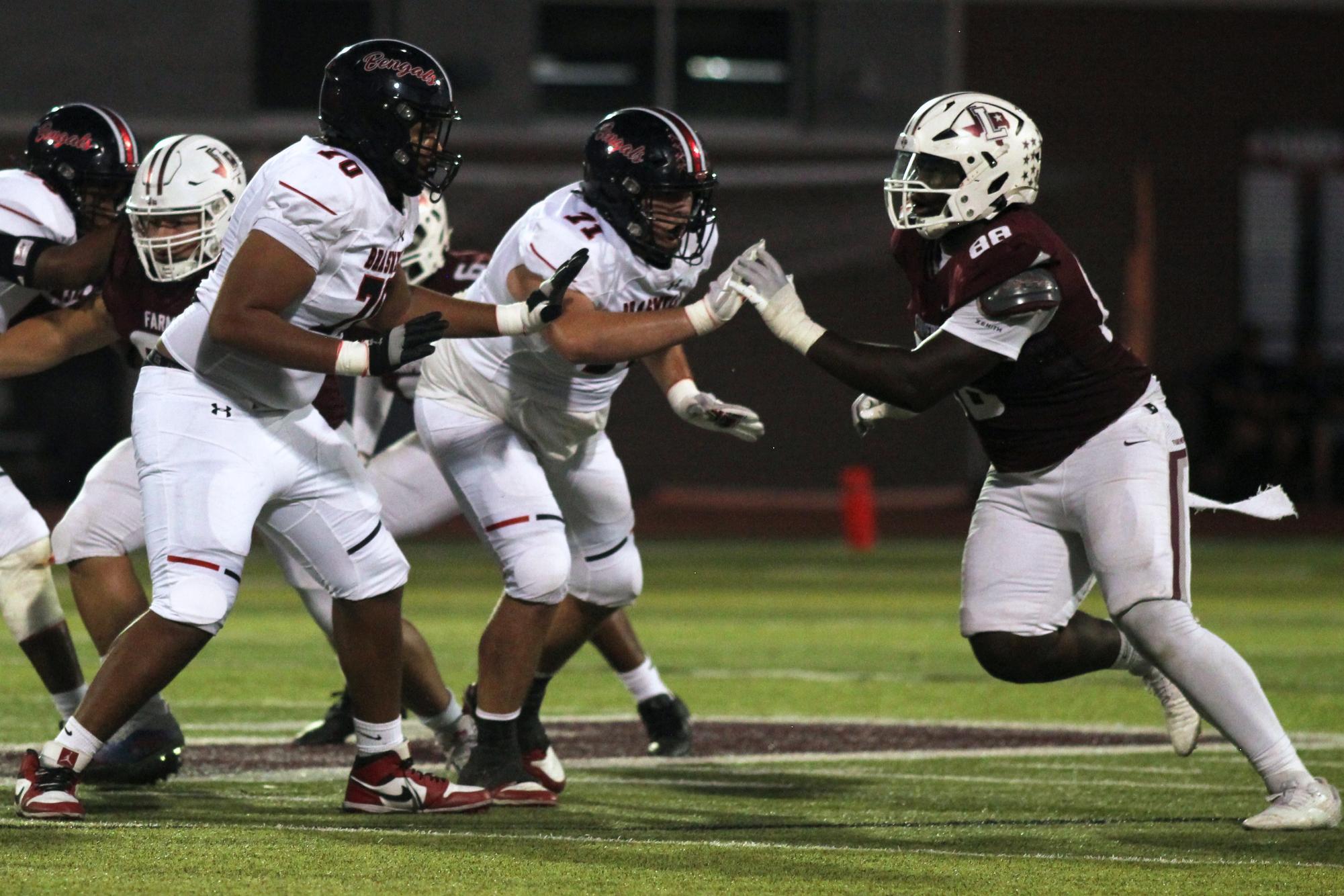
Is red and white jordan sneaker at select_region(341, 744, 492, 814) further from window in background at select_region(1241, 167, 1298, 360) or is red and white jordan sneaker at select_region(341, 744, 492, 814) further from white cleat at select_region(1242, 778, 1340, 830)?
window in background at select_region(1241, 167, 1298, 360)

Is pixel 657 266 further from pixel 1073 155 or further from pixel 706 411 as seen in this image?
pixel 1073 155

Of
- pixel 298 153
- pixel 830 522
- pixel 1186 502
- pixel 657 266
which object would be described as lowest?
pixel 830 522

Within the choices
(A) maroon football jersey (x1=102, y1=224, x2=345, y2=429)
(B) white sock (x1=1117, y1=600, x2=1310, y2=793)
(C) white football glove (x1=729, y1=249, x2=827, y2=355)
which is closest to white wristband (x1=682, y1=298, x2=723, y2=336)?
(C) white football glove (x1=729, y1=249, x2=827, y2=355)

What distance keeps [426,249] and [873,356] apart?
2317 mm

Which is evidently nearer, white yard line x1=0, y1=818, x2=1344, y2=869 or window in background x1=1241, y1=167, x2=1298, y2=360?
white yard line x1=0, y1=818, x2=1344, y2=869

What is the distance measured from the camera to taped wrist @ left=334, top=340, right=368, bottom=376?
15.5 feet

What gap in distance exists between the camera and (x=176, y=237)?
215 inches

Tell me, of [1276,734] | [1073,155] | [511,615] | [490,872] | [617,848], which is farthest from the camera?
[1073,155]

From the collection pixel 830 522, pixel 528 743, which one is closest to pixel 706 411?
pixel 528 743

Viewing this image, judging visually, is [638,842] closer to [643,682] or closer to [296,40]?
[643,682]

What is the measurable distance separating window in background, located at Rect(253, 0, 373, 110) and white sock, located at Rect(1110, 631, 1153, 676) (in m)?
15.5

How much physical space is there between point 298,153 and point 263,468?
2.45 ft

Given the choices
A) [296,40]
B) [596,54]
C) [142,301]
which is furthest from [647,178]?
[596,54]

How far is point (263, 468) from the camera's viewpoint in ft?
16.0
